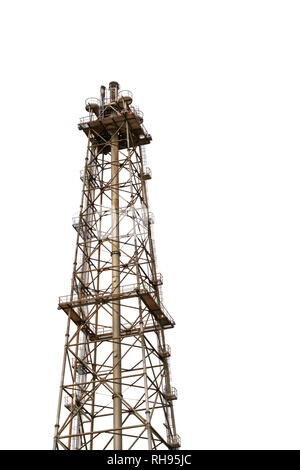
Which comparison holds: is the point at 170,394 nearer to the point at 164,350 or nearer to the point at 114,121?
the point at 164,350

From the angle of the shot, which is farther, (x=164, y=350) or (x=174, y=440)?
(x=164, y=350)

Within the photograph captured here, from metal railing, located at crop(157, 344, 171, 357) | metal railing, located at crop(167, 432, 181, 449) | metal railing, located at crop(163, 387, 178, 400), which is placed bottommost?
metal railing, located at crop(167, 432, 181, 449)

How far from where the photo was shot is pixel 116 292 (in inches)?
1346

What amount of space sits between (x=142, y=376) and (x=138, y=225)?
32.2 feet

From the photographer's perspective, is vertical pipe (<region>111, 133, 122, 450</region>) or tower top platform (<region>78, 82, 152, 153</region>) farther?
tower top platform (<region>78, 82, 152, 153</region>)

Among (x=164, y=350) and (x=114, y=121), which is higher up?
(x=114, y=121)

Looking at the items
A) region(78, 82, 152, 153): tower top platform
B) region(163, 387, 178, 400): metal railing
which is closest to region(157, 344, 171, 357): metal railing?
region(163, 387, 178, 400): metal railing

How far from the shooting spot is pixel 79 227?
37.4m

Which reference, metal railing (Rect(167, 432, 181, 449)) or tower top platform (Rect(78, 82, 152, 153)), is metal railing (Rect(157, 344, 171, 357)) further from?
tower top platform (Rect(78, 82, 152, 153))

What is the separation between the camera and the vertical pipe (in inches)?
1198

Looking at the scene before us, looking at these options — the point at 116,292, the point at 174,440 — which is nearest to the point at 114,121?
the point at 116,292

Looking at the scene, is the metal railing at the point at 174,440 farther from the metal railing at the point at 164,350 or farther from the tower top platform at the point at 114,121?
the tower top platform at the point at 114,121
